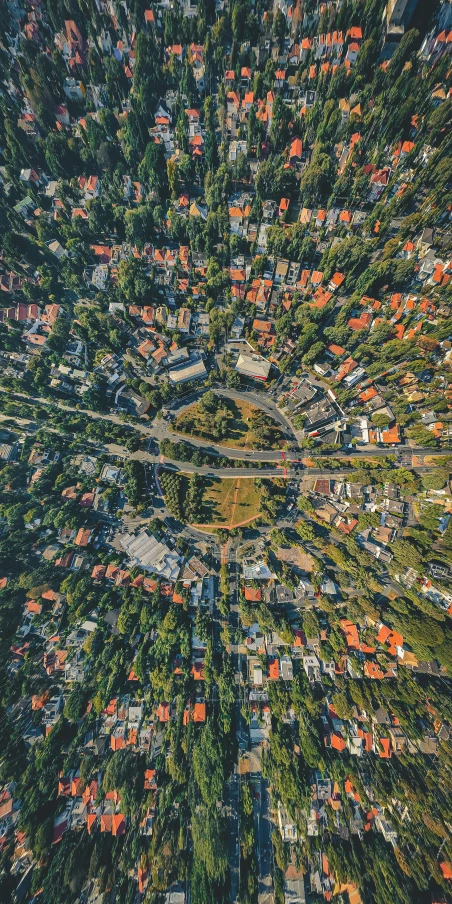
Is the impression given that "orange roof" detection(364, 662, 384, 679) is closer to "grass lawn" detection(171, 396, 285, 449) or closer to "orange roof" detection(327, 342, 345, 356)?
"grass lawn" detection(171, 396, 285, 449)

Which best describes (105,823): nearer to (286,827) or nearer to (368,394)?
(286,827)

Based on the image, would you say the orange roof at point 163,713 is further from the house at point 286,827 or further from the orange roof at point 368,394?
the orange roof at point 368,394

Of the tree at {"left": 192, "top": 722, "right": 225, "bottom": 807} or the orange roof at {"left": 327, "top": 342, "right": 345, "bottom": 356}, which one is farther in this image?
the orange roof at {"left": 327, "top": 342, "right": 345, "bottom": 356}

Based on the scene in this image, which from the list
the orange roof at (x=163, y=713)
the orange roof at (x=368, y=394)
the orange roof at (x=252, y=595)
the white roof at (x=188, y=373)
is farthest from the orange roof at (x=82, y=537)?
the orange roof at (x=368, y=394)

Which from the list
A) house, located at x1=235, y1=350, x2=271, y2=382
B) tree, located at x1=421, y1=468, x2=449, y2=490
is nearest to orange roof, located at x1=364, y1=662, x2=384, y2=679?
tree, located at x1=421, y1=468, x2=449, y2=490

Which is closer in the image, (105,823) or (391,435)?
(105,823)

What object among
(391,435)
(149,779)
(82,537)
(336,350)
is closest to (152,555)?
(82,537)

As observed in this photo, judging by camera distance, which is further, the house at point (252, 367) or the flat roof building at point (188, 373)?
the flat roof building at point (188, 373)

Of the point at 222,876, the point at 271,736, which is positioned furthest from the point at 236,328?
the point at 222,876
